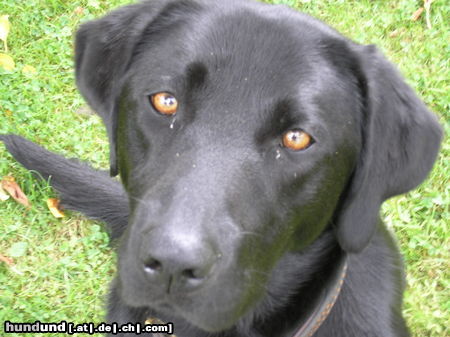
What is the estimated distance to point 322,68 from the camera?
7.68 feet

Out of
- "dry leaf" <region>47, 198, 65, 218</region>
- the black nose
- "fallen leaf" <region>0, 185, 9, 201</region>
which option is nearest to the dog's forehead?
the black nose

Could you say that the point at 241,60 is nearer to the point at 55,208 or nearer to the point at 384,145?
the point at 384,145

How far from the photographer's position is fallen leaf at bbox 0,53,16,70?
175 inches

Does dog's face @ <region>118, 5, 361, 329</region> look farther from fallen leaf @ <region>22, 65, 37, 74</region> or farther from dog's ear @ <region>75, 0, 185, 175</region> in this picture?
fallen leaf @ <region>22, 65, 37, 74</region>

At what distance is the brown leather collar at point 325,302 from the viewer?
253 centimetres

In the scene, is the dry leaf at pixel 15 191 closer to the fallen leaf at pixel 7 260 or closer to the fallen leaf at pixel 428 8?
the fallen leaf at pixel 7 260

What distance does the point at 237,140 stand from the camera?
2.18 m

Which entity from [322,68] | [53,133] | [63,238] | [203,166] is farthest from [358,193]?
[53,133]

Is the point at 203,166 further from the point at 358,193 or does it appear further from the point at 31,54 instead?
the point at 31,54

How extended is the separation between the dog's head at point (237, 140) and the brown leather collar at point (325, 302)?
0.48ft

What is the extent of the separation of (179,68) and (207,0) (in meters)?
0.45

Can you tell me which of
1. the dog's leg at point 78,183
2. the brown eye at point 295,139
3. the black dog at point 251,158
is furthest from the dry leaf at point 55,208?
the brown eye at point 295,139

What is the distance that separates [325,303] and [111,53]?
132 cm

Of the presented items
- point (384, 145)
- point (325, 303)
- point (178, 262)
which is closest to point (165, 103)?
point (178, 262)
